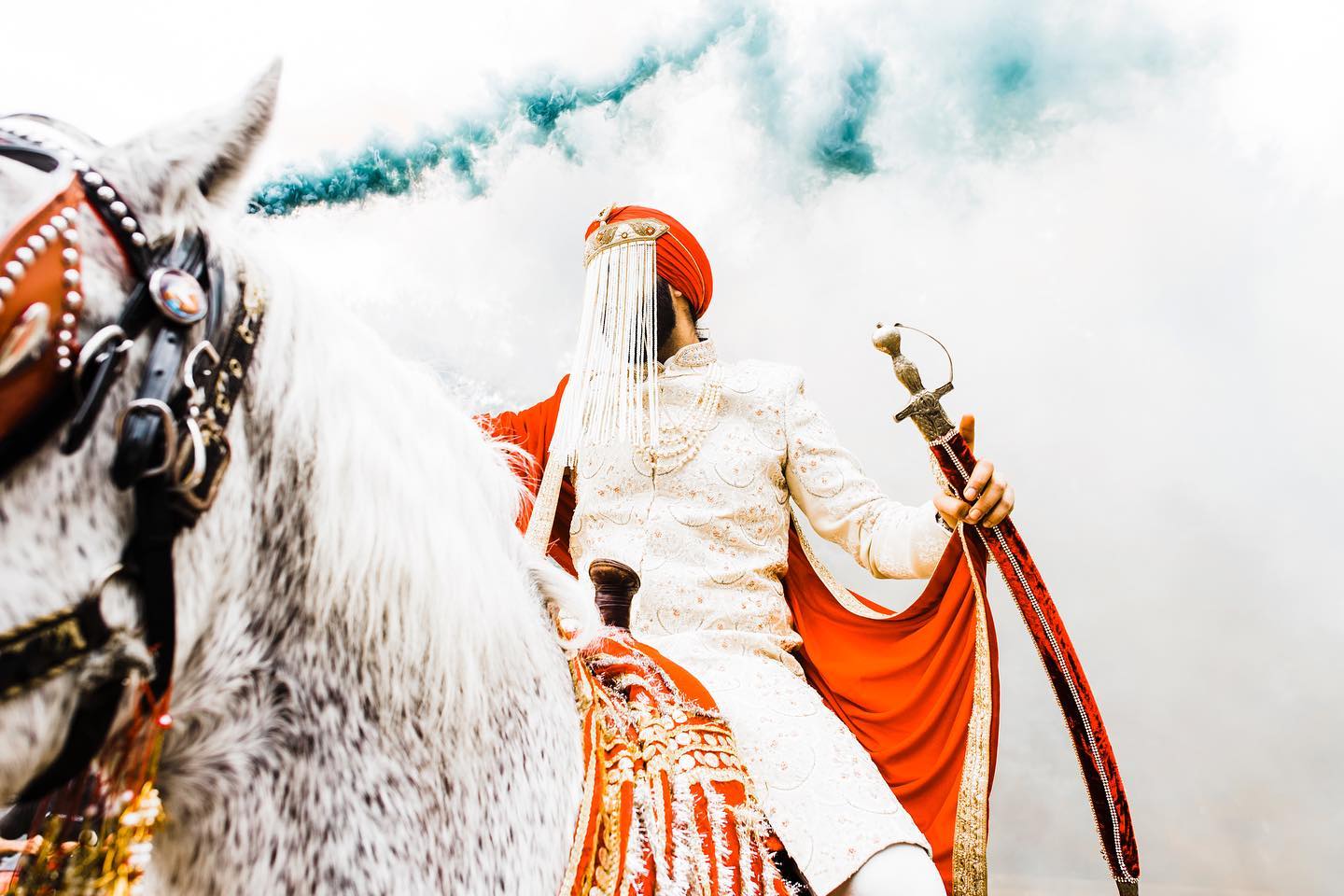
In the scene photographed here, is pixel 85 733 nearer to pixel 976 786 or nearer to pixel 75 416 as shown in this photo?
pixel 75 416

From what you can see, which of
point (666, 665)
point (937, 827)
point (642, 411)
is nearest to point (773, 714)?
point (666, 665)

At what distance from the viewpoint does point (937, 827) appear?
948 millimetres

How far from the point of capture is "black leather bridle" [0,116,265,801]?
365 millimetres

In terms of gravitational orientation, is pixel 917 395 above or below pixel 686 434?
below

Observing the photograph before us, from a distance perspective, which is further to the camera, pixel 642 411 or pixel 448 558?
pixel 642 411

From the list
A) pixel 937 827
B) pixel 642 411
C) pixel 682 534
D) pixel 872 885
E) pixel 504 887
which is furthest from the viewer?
pixel 642 411

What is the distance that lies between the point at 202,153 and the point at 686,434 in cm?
85

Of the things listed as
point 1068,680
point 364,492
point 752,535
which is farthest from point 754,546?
point 364,492

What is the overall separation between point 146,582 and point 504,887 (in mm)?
305

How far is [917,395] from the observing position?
3.17ft

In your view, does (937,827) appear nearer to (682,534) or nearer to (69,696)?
(682,534)

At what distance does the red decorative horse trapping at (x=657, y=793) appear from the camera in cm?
58

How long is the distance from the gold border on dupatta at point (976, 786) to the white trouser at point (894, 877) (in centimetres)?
15

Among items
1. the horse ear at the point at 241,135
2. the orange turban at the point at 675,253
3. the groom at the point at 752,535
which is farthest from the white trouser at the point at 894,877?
the orange turban at the point at 675,253
